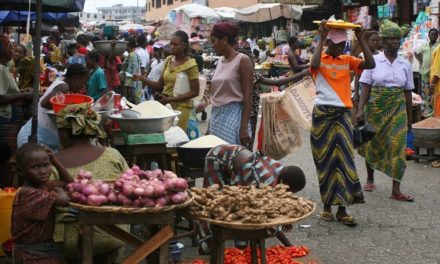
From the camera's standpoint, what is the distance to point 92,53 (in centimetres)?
1019

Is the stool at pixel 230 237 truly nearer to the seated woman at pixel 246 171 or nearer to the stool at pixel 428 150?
the seated woman at pixel 246 171

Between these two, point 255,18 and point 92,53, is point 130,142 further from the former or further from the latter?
point 255,18

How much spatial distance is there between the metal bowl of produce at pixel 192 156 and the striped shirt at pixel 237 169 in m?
0.77

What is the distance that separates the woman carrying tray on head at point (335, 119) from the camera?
6848 millimetres

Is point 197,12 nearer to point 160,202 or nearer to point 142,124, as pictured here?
point 142,124

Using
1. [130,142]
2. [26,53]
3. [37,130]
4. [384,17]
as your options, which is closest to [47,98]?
[37,130]

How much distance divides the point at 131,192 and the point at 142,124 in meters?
2.19

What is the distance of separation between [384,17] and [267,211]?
46.8ft

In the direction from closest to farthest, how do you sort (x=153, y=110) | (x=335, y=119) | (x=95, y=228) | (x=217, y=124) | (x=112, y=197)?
1. (x=112, y=197)
2. (x=95, y=228)
3. (x=153, y=110)
4. (x=217, y=124)
5. (x=335, y=119)

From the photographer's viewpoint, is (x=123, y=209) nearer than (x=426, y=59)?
Yes

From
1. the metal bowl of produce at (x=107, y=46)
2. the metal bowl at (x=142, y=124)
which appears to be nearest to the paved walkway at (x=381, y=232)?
the metal bowl at (x=142, y=124)

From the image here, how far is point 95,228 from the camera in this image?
14.8 ft

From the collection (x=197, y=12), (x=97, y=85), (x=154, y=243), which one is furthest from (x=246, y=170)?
(x=197, y=12)

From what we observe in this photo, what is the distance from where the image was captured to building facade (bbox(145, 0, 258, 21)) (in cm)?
4434
